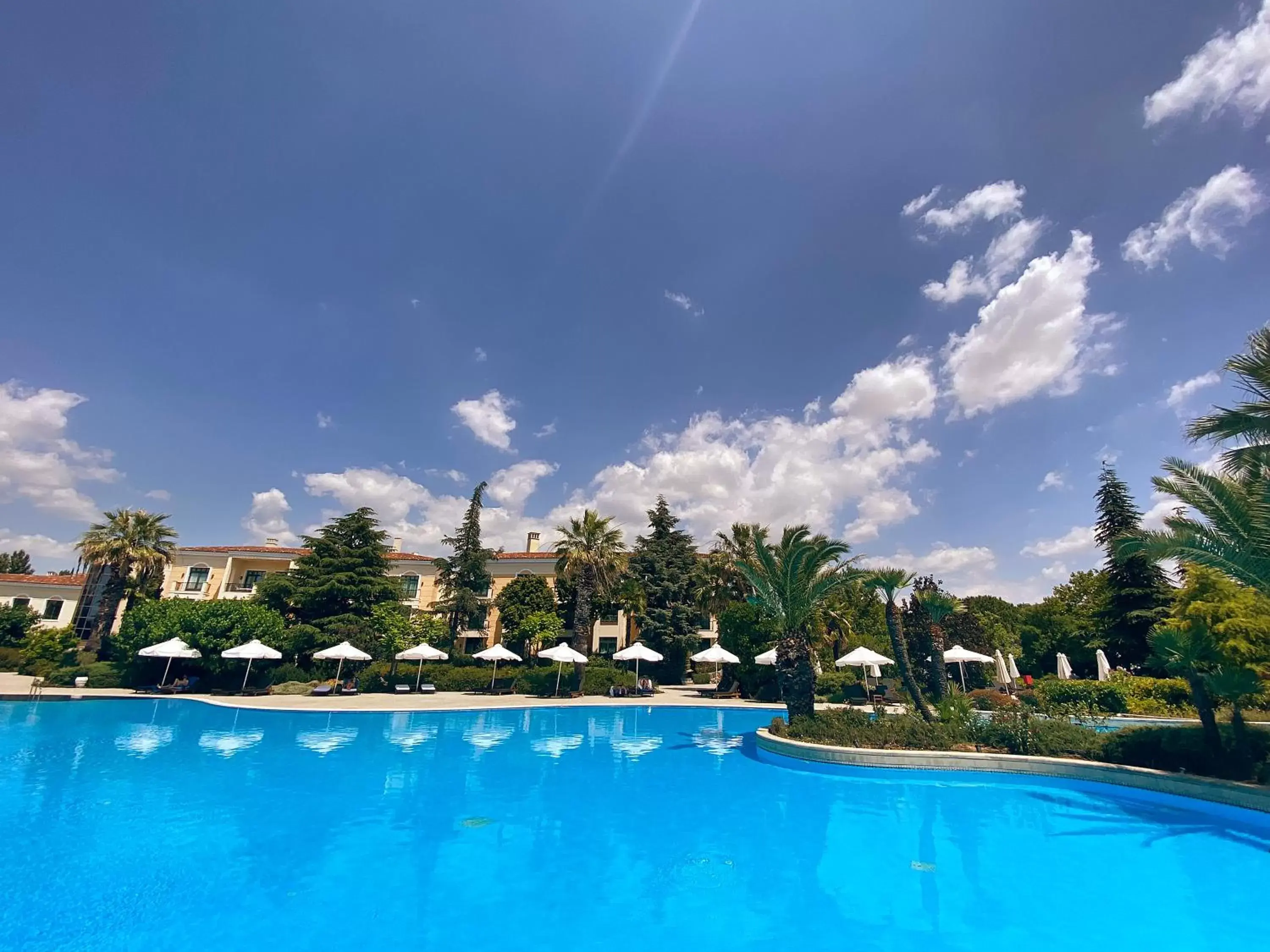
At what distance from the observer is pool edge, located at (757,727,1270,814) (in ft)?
35.7

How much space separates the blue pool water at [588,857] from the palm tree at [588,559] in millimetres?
16647

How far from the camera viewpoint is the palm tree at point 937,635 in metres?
20.5

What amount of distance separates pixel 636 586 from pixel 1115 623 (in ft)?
83.8

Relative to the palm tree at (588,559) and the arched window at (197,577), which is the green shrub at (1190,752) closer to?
the palm tree at (588,559)

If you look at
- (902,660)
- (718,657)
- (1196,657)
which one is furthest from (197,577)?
(1196,657)

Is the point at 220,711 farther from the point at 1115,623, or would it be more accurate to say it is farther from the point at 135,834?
the point at 1115,623

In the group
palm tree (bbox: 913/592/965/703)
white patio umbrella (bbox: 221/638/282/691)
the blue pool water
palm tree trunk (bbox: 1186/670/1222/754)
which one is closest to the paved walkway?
white patio umbrella (bbox: 221/638/282/691)

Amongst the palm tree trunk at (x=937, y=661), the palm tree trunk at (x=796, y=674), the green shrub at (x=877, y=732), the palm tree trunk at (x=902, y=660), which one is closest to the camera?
the green shrub at (x=877, y=732)

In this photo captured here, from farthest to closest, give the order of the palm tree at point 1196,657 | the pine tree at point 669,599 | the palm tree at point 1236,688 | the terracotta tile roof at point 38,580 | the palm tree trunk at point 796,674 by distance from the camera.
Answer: the terracotta tile roof at point 38,580
the pine tree at point 669,599
the palm tree trunk at point 796,674
the palm tree at point 1196,657
the palm tree at point 1236,688

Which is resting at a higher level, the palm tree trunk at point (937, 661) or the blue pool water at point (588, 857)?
the palm tree trunk at point (937, 661)

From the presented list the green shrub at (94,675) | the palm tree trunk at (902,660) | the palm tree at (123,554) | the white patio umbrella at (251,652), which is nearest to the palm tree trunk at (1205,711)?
the palm tree trunk at (902,660)

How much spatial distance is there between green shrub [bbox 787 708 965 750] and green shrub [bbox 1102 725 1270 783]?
10.6 ft

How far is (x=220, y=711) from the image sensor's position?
2192 centimetres

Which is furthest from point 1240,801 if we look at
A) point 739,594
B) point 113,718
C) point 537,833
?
point 113,718
